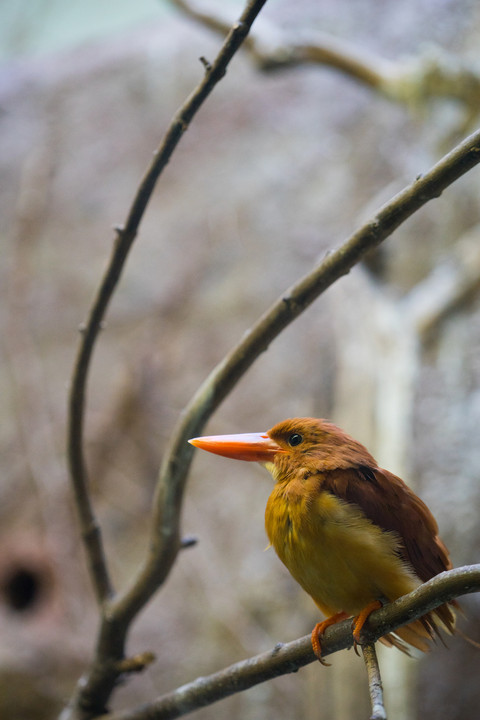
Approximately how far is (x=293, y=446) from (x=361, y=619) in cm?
24

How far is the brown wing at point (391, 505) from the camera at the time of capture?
0.81 m

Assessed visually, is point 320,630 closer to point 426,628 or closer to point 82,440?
point 426,628

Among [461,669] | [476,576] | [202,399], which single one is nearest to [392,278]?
[461,669]

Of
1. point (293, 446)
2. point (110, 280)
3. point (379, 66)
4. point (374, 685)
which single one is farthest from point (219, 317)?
point (374, 685)

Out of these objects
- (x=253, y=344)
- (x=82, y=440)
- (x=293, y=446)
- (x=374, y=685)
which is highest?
(x=82, y=440)

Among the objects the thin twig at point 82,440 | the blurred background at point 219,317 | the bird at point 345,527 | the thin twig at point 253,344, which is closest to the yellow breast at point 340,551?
the bird at point 345,527

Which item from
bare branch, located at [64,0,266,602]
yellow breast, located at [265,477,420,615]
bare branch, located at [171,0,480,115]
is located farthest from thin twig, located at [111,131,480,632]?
bare branch, located at [171,0,480,115]

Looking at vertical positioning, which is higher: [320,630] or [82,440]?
[82,440]

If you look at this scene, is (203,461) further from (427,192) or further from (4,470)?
(427,192)

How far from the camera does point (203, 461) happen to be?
3.14m

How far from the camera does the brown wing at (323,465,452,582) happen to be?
81 centimetres

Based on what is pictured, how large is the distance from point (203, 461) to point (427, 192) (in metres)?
2.45

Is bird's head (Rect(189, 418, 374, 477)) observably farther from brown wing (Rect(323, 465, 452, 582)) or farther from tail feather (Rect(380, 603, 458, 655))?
tail feather (Rect(380, 603, 458, 655))

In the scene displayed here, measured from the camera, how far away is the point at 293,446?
0.88 metres
